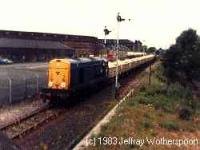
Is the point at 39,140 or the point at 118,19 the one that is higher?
the point at 118,19

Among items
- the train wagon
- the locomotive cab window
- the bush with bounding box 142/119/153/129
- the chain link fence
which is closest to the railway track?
the train wagon

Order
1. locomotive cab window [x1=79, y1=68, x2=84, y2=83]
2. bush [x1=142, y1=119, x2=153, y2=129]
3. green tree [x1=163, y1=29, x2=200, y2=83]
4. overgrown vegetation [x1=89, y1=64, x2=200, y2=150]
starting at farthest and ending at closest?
green tree [x1=163, y1=29, x2=200, y2=83]
locomotive cab window [x1=79, y1=68, x2=84, y2=83]
bush [x1=142, y1=119, x2=153, y2=129]
overgrown vegetation [x1=89, y1=64, x2=200, y2=150]

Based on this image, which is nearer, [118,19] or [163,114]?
[163,114]

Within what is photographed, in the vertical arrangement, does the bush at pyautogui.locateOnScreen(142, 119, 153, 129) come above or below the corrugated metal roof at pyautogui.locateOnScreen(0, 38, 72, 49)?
below

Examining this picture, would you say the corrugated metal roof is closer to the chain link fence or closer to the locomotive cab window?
the chain link fence

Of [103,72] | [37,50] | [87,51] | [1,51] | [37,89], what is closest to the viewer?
[37,89]

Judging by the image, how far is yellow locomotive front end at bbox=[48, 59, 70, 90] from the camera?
3114 cm

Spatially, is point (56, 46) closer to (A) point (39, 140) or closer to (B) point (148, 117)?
(B) point (148, 117)

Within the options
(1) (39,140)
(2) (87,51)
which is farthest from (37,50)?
(1) (39,140)

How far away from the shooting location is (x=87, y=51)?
114312 mm

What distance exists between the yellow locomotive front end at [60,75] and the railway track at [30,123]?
2.41 metres

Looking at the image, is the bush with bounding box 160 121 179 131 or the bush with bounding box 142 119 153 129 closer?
the bush with bounding box 142 119 153 129

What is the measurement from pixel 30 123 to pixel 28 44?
6701 cm

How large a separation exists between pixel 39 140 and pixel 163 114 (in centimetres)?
1237
